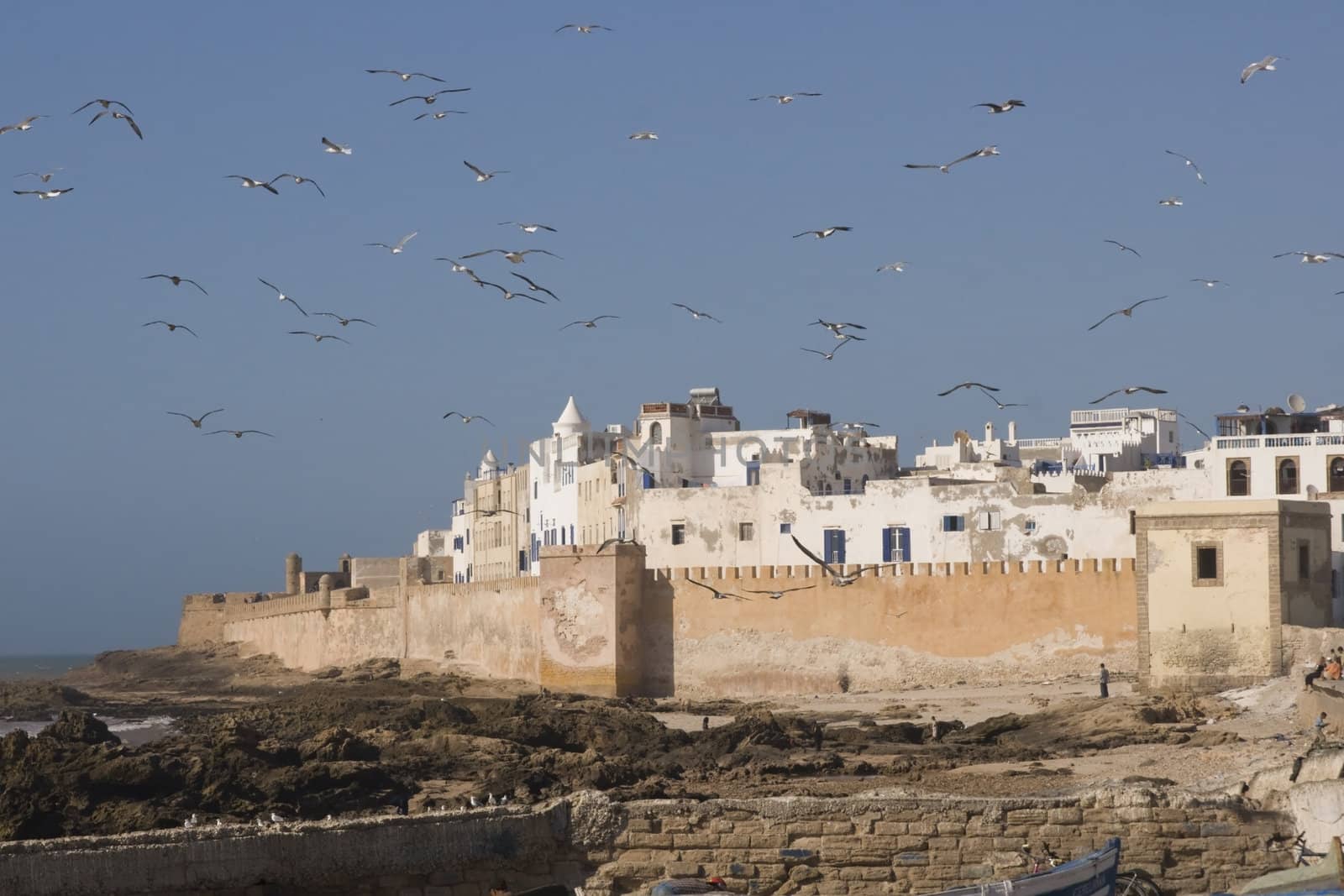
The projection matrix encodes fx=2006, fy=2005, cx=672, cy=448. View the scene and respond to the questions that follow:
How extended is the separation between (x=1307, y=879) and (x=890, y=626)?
19.3 m

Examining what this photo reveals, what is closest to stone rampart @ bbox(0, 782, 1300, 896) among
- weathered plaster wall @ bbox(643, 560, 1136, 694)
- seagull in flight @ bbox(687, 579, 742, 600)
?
weathered plaster wall @ bbox(643, 560, 1136, 694)

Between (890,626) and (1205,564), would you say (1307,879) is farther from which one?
(890,626)

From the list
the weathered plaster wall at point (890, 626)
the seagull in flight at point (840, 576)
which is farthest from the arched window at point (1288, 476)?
the seagull in flight at point (840, 576)

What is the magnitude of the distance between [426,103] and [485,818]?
12256 mm

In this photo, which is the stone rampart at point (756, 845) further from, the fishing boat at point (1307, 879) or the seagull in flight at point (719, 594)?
the seagull in flight at point (719, 594)

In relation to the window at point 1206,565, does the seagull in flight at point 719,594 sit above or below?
below

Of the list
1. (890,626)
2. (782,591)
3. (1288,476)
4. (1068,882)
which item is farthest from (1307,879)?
(1288,476)

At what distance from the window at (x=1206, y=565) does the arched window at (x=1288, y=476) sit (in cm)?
1040

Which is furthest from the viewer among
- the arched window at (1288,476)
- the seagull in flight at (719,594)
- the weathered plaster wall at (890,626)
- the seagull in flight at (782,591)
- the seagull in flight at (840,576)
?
the arched window at (1288,476)

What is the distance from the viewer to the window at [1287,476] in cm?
3681

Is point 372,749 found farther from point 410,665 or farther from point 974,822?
point 410,665

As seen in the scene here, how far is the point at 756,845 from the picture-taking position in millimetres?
13344

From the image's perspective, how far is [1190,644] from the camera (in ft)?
88.7

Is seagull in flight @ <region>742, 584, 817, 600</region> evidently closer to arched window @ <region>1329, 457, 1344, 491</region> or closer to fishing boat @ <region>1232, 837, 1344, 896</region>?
arched window @ <region>1329, 457, 1344, 491</region>
